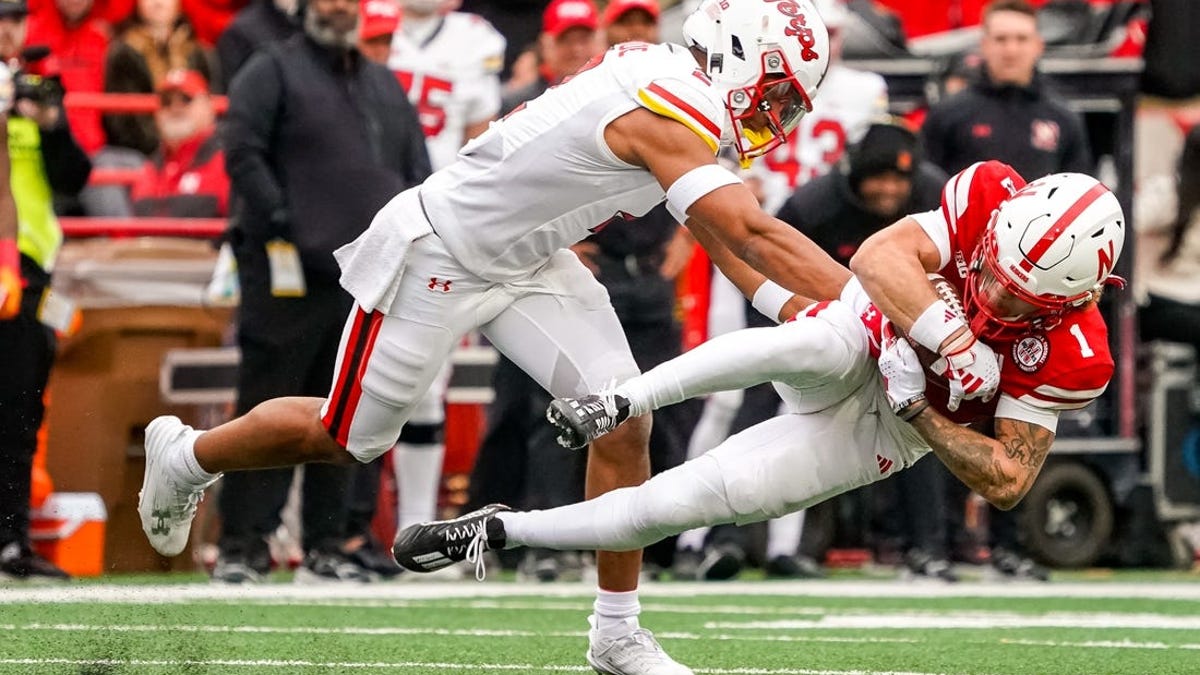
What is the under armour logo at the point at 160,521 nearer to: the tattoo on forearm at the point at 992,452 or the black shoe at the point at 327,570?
the tattoo on forearm at the point at 992,452

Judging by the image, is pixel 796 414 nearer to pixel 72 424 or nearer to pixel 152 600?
pixel 152 600

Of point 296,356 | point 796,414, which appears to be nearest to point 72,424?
point 296,356

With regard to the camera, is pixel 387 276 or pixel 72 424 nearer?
pixel 387 276

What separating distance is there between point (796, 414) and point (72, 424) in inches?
171

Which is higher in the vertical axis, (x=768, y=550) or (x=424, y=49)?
(x=424, y=49)

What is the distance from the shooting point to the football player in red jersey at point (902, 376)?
501 cm

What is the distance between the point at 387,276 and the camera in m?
5.51

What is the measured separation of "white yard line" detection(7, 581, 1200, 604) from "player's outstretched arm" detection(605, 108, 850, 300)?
2667mm

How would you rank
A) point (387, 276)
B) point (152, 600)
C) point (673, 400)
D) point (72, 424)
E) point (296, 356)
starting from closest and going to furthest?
point (673, 400) < point (387, 276) < point (152, 600) < point (296, 356) < point (72, 424)

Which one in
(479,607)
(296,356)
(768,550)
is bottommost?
(768,550)

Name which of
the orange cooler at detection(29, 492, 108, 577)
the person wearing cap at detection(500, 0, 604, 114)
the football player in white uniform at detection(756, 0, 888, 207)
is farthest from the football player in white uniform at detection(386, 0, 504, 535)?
the orange cooler at detection(29, 492, 108, 577)

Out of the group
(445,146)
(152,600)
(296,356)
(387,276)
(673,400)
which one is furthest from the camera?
(445,146)

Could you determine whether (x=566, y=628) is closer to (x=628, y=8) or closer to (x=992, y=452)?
(x=992, y=452)

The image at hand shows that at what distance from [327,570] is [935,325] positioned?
370 cm
